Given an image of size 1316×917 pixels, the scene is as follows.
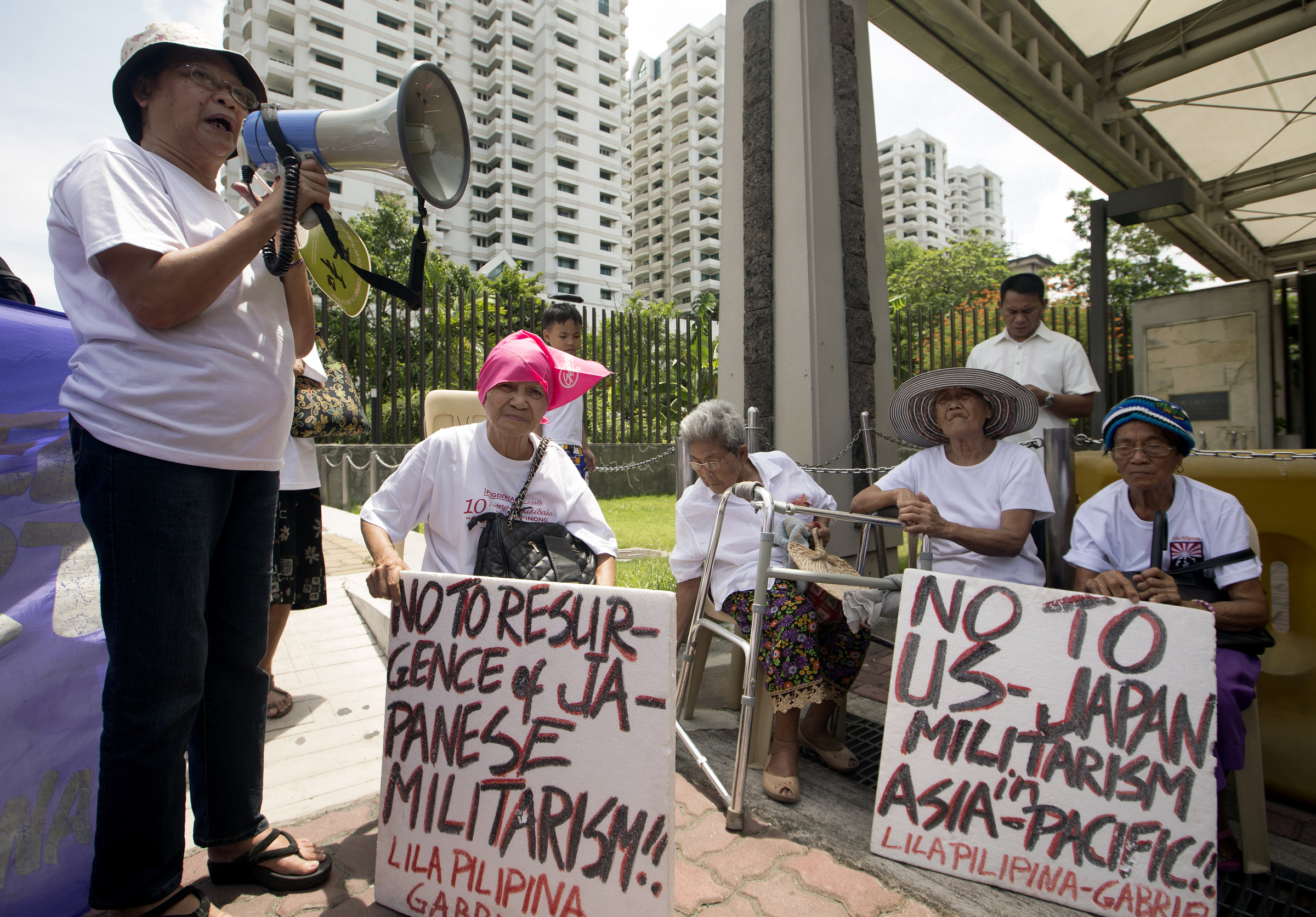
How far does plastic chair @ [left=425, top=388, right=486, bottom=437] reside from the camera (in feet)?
14.7

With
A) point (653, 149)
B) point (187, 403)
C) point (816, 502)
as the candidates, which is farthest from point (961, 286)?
point (653, 149)

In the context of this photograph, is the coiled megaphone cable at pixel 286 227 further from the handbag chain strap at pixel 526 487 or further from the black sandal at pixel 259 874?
the black sandal at pixel 259 874

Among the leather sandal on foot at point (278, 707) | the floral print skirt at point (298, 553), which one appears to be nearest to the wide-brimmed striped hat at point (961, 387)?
the floral print skirt at point (298, 553)

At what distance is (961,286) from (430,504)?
35786mm

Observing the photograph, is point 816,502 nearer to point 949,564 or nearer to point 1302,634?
point 949,564

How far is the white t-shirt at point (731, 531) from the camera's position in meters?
2.79

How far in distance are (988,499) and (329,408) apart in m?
2.69

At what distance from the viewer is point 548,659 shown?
5.71 ft

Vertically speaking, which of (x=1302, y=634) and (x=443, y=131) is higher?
(x=443, y=131)

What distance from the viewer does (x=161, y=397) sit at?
1514 millimetres

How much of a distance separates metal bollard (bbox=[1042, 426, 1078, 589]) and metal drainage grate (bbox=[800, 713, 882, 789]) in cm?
→ 102

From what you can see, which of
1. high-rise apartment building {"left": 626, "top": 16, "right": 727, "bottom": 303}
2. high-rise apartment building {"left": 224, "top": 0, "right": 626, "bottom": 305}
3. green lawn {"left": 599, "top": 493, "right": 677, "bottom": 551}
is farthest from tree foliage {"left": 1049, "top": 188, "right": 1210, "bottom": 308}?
high-rise apartment building {"left": 626, "top": 16, "right": 727, "bottom": 303}

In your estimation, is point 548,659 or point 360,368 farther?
point 360,368

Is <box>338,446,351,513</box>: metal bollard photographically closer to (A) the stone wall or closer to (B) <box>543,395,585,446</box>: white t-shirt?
(B) <box>543,395,585,446</box>: white t-shirt
